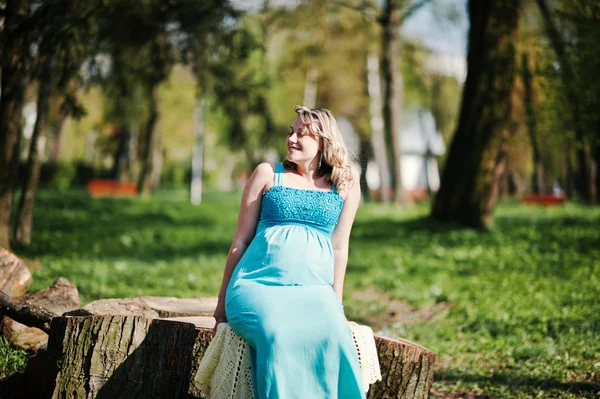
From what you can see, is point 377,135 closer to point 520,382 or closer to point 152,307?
point 520,382

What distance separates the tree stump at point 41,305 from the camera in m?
5.43

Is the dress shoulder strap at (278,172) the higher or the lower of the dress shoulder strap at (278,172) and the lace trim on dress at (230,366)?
the higher

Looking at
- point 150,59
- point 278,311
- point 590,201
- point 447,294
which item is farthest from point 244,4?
point 590,201

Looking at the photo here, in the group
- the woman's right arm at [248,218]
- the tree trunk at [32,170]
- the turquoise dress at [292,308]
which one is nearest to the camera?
the turquoise dress at [292,308]

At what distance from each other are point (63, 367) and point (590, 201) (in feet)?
73.5

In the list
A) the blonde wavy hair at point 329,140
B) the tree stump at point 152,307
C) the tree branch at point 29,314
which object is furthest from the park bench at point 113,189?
the blonde wavy hair at point 329,140

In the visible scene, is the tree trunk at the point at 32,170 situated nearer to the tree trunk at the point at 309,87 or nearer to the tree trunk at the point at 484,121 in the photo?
the tree trunk at the point at 484,121

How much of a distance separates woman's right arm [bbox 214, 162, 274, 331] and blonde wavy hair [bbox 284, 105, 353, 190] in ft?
0.73

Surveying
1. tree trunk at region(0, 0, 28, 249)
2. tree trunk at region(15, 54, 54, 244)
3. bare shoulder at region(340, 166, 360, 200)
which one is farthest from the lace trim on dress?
tree trunk at region(15, 54, 54, 244)

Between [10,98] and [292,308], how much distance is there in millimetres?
7498

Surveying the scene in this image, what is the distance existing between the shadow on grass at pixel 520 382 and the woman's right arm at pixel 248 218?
284cm

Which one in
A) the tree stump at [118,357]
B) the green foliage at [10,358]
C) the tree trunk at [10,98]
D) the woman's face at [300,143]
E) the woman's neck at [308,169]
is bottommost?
the green foliage at [10,358]

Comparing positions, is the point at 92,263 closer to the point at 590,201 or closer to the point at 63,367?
the point at 63,367

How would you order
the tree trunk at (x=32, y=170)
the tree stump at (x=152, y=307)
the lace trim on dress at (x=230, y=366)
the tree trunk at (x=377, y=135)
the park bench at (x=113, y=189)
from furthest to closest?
the tree trunk at (x=377, y=135) → the park bench at (x=113, y=189) → the tree trunk at (x=32, y=170) → the tree stump at (x=152, y=307) → the lace trim on dress at (x=230, y=366)
